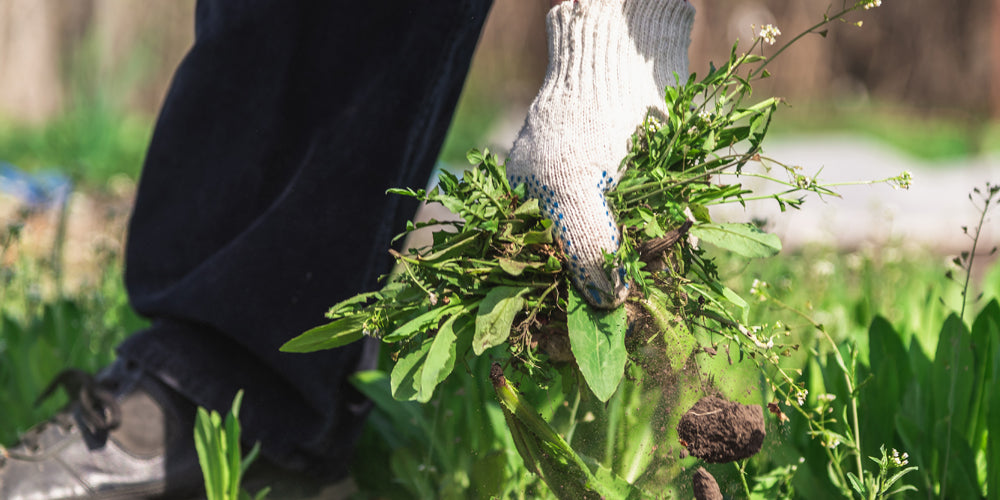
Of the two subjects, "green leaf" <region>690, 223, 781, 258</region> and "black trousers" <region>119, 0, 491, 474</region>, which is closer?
"green leaf" <region>690, 223, 781, 258</region>

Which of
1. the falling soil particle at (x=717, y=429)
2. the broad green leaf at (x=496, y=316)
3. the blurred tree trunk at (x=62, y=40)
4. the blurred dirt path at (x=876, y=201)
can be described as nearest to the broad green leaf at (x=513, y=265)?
the broad green leaf at (x=496, y=316)

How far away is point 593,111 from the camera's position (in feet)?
3.19

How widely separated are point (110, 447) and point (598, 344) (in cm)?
109

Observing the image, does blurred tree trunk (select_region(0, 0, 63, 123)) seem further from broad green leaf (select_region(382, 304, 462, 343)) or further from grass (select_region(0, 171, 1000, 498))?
broad green leaf (select_region(382, 304, 462, 343))

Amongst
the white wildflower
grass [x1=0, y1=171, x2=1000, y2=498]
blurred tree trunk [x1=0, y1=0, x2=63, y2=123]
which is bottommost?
grass [x1=0, y1=171, x2=1000, y2=498]

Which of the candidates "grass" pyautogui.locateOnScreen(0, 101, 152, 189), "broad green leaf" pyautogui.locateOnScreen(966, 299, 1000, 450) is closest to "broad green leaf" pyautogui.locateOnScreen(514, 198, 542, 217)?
"broad green leaf" pyautogui.locateOnScreen(966, 299, 1000, 450)

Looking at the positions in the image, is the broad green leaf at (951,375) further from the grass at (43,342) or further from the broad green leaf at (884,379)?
the grass at (43,342)

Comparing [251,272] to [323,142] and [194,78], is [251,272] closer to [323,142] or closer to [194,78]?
[323,142]

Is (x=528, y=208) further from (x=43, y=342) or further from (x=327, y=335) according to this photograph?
(x=43, y=342)

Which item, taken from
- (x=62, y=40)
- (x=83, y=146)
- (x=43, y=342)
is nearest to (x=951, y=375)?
(x=43, y=342)

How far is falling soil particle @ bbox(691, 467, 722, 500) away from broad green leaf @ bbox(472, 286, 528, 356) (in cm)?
30

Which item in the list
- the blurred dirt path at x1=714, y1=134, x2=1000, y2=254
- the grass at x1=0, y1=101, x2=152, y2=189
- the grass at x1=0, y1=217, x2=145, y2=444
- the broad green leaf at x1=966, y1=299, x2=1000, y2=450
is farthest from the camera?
the grass at x1=0, y1=101, x2=152, y2=189

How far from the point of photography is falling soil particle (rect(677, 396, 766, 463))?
3.10 ft

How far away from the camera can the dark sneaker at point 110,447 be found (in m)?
1.44
